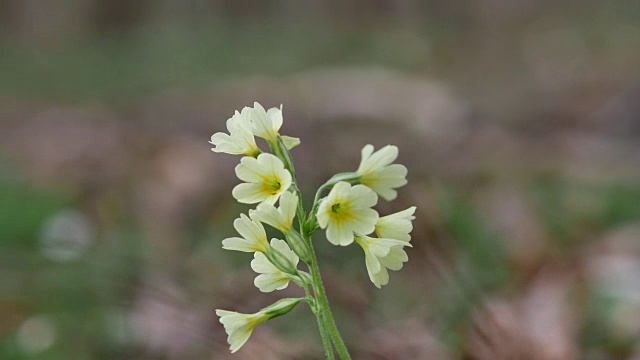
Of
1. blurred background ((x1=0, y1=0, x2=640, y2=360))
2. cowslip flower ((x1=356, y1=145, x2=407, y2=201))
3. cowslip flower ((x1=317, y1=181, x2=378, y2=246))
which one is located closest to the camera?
cowslip flower ((x1=317, y1=181, x2=378, y2=246))

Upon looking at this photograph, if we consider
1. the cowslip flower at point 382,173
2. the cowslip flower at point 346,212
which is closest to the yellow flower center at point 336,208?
the cowslip flower at point 346,212

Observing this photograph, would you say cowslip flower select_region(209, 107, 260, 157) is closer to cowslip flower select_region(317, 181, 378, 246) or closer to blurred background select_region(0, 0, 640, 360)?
cowslip flower select_region(317, 181, 378, 246)

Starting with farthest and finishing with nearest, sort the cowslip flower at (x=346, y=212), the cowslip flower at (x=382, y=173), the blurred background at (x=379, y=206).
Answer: the blurred background at (x=379, y=206), the cowslip flower at (x=382, y=173), the cowslip flower at (x=346, y=212)

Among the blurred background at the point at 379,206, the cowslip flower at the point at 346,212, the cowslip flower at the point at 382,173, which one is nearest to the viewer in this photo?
the cowslip flower at the point at 346,212

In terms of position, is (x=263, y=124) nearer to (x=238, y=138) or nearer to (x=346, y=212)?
(x=238, y=138)

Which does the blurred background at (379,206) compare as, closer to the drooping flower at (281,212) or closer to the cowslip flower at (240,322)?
the cowslip flower at (240,322)

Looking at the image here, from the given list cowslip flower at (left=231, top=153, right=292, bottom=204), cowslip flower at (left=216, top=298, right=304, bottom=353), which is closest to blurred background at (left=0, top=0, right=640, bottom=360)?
cowslip flower at (left=216, top=298, right=304, bottom=353)

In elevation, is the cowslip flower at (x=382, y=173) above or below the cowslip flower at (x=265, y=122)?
below
